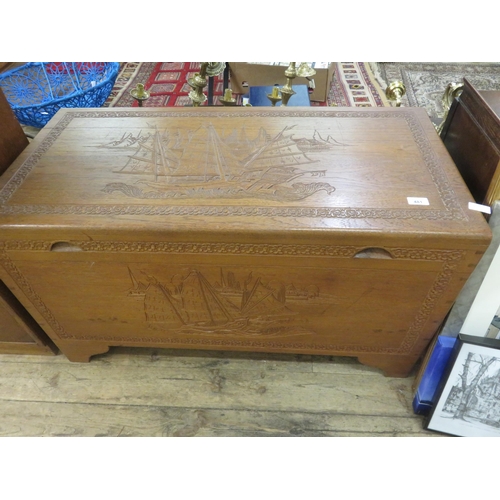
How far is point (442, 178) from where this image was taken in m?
0.87

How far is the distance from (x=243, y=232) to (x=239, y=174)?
211 millimetres

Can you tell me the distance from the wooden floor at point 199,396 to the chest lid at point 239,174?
57cm

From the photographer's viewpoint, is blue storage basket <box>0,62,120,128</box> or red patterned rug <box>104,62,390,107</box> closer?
blue storage basket <box>0,62,120,128</box>

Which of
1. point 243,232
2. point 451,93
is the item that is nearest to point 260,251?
point 243,232

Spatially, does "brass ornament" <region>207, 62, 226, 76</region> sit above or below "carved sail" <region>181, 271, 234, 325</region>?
above

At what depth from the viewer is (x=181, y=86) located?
242 cm

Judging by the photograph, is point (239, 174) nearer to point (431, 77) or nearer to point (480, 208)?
point (480, 208)

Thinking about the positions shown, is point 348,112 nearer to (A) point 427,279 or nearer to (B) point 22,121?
(A) point 427,279

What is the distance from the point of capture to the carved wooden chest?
30.9 inches

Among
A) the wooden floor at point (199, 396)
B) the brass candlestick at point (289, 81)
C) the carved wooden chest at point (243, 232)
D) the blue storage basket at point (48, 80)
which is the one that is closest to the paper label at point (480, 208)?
the carved wooden chest at point (243, 232)

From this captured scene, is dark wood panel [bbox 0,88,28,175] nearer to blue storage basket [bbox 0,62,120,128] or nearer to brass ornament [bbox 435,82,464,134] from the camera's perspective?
blue storage basket [bbox 0,62,120,128]

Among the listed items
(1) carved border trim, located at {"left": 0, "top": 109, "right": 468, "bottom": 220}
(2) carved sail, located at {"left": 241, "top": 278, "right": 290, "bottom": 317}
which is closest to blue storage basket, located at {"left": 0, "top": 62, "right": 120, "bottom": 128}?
(1) carved border trim, located at {"left": 0, "top": 109, "right": 468, "bottom": 220}

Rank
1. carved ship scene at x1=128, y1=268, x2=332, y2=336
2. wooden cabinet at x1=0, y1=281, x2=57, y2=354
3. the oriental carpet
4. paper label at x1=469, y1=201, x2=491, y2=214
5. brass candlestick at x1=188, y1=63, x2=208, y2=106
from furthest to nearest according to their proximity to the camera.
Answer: the oriental carpet
brass candlestick at x1=188, y1=63, x2=208, y2=106
wooden cabinet at x1=0, y1=281, x2=57, y2=354
carved ship scene at x1=128, y1=268, x2=332, y2=336
paper label at x1=469, y1=201, x2=491, y2=214

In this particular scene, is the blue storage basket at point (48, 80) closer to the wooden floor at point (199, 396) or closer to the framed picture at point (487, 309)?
the wooden floor at point (199, 396)
